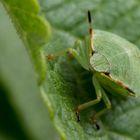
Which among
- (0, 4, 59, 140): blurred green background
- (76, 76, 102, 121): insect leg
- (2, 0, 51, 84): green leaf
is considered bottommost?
(0, 4, 59, 140): blurred green background

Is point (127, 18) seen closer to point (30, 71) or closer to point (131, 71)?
point (131, 71)

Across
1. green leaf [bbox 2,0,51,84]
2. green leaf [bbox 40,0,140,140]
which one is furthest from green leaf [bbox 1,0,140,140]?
green leaf [bbox 2,0,51,84]

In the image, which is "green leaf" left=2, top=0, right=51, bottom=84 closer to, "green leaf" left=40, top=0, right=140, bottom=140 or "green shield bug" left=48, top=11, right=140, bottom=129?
"green leaf" left=40, top=0, right=140, bottom=140

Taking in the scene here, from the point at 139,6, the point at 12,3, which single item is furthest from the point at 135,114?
the point at 12,3

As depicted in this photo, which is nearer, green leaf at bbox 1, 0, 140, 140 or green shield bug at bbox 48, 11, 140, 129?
green leaf at bbox 1, 0, 140, 140

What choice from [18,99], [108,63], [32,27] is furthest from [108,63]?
[18,99]

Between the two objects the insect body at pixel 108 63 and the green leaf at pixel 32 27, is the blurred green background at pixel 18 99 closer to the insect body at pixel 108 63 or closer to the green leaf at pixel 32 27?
the insect body at pixel 108 63

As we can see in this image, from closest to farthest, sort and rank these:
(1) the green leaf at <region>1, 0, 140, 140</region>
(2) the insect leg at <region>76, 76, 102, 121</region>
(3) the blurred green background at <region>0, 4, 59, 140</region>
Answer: (1) the green leaf at <region>1, 0, 140, 140</region>, (2) the insect leg at <region>76, 76, 102, 121</region>, (3) the blurred green background at <region>0, 4, 59, 140</region>
